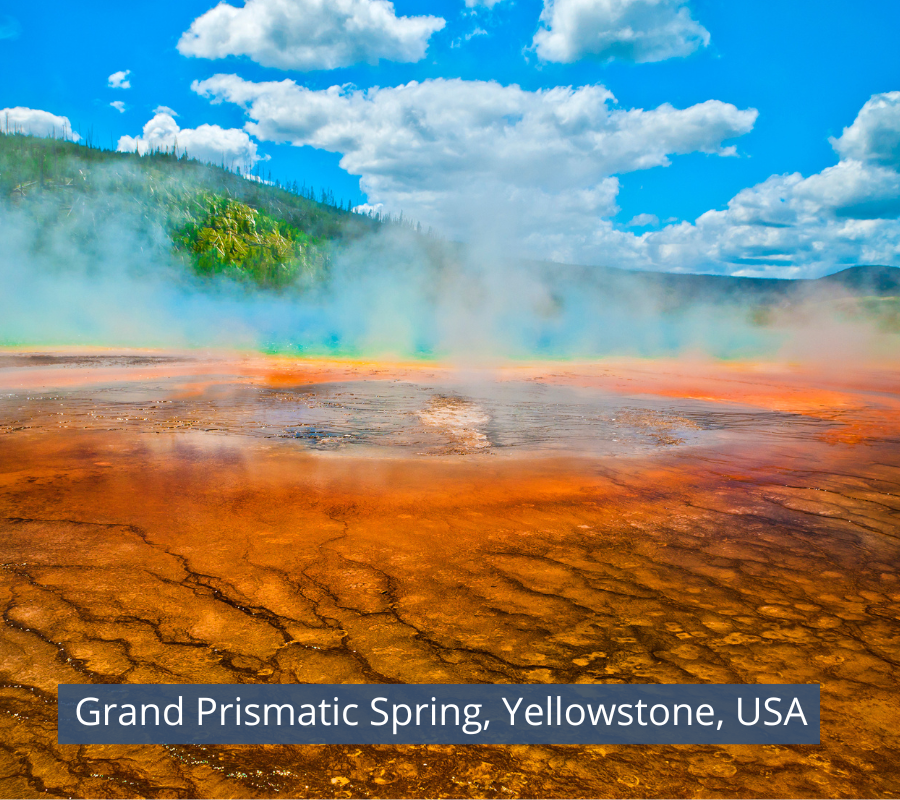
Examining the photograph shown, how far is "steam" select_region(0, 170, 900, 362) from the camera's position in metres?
23.3

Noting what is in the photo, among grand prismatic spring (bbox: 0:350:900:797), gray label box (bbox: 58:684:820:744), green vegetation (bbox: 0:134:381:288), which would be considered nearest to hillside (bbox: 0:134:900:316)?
green vegetation (bbox: 0:134:381:288)

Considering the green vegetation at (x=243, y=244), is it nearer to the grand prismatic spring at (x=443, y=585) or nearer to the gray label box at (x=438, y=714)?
the grand prismatic spring at (x=443, y=585)

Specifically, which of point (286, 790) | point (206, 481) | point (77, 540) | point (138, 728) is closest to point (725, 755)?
point (286, 790)

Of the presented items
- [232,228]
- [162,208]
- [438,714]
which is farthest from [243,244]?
[438,714]

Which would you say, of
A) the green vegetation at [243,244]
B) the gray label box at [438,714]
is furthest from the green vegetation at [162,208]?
the gray label box at [438,714]

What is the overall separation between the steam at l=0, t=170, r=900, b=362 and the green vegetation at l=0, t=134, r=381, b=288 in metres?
0.35

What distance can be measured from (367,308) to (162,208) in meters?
20.1

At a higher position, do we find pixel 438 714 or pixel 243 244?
pixel 243 244

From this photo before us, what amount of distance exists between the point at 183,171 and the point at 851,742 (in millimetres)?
60189

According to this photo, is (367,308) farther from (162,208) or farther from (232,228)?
(162,208)

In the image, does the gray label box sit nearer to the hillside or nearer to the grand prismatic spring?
the grand prismatic spring

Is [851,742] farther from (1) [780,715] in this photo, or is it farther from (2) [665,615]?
(2) [665,615]

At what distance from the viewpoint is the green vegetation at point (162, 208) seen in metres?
40.9

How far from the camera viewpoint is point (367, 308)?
122 ft
